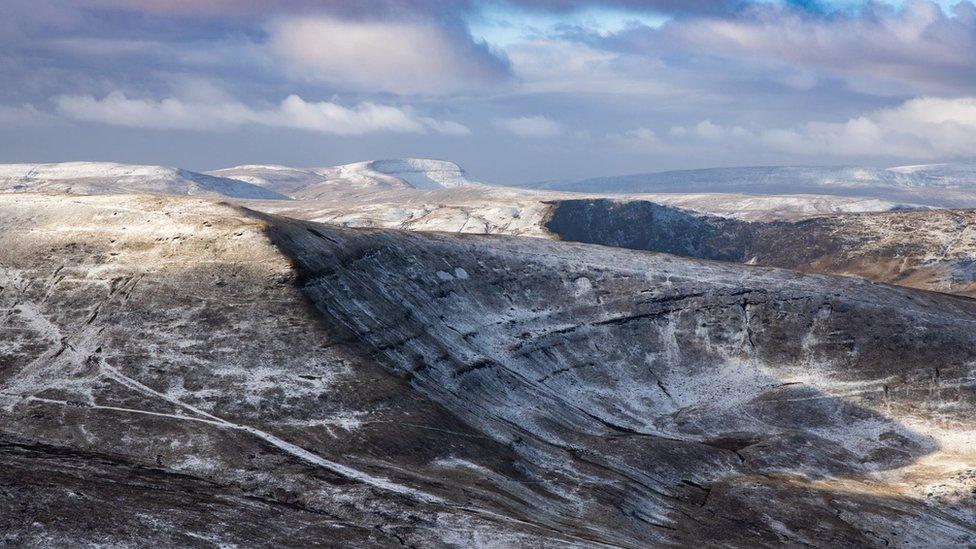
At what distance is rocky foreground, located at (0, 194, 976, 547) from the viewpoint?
2196 inches

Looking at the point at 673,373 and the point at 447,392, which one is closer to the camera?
the point at 447,392

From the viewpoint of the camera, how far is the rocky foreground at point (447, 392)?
55781 mm

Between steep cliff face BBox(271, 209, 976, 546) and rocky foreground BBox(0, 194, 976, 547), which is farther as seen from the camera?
steep cliff face BBox(271, 209, 976, 546)

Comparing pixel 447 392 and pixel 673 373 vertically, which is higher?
pixel 447 392

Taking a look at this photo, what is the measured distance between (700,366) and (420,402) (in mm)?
→ 45411

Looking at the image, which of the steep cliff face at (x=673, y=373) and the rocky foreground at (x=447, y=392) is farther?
the steep cliff face at (x=673, y=373)

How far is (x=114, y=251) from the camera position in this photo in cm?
9462

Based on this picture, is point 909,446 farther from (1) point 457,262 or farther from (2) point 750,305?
(1) point 457,262

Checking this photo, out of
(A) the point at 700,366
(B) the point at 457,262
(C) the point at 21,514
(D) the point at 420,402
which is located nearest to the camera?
(C) the point at 21,514

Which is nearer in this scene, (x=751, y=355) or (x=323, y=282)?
(x=323, y=282)

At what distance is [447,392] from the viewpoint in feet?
289

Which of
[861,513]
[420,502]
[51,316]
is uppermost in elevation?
[51,316]

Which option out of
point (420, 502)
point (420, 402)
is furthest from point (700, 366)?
point (420, 502)

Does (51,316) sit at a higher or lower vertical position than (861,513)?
higher
